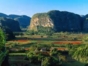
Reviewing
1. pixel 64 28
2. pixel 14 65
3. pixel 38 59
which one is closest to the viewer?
pixel 14 65

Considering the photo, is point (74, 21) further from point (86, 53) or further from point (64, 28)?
point (86, 53)

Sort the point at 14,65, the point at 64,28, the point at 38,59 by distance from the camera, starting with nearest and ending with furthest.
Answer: the point at 14,65 → the point at 38,59 → the point at 64,28

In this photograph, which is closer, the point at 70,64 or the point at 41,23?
the point at 70,64

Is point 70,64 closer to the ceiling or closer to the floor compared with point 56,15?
closer to the floor

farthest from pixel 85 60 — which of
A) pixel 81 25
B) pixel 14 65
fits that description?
pixel 81 25

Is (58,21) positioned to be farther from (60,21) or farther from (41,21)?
(41,21)

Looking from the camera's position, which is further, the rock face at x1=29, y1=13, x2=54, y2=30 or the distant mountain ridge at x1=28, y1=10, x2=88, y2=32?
the rock face at x1=29, y1=13, x2=54, y2=30

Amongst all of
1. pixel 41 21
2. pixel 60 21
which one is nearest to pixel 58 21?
pixel 60 21
